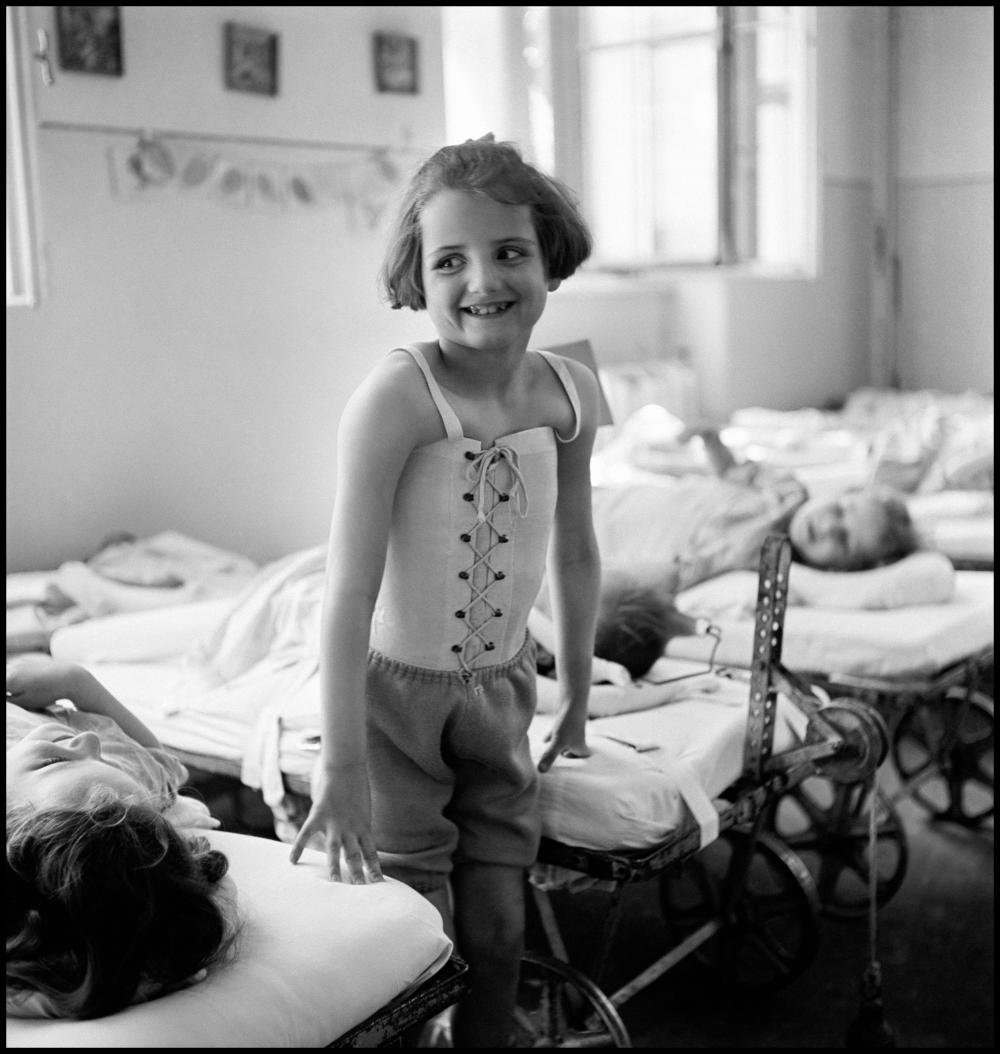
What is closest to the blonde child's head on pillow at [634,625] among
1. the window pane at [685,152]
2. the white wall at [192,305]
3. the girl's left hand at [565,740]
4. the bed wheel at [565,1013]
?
the girl's left hand at [565,740]

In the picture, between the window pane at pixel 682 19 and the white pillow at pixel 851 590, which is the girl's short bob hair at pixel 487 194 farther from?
the window pane at pixel 682 19

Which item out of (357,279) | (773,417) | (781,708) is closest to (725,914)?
(781,708)

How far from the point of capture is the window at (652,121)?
5.18 metres

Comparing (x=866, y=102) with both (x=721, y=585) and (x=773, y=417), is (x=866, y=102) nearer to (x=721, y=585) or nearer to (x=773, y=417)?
(x=773, y=417)

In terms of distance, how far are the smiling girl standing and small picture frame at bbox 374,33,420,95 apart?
2.73 metres

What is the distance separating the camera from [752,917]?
2248mm

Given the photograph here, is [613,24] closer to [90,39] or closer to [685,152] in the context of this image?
[685,152]

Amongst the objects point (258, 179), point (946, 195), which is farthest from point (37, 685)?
point (946, 195)

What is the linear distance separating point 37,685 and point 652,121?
448 cm

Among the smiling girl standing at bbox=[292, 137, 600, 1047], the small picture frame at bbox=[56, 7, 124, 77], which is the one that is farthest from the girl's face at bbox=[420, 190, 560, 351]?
the small picture frame at bbox=[56, 7, 124, 77]

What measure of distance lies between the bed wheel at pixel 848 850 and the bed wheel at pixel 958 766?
0.46ft

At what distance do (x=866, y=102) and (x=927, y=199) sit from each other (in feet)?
1.90

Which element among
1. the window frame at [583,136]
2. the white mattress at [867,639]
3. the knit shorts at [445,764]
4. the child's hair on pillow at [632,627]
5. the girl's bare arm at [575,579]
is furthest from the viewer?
the window frame at [583,136]

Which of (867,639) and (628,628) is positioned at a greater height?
(628,628)
